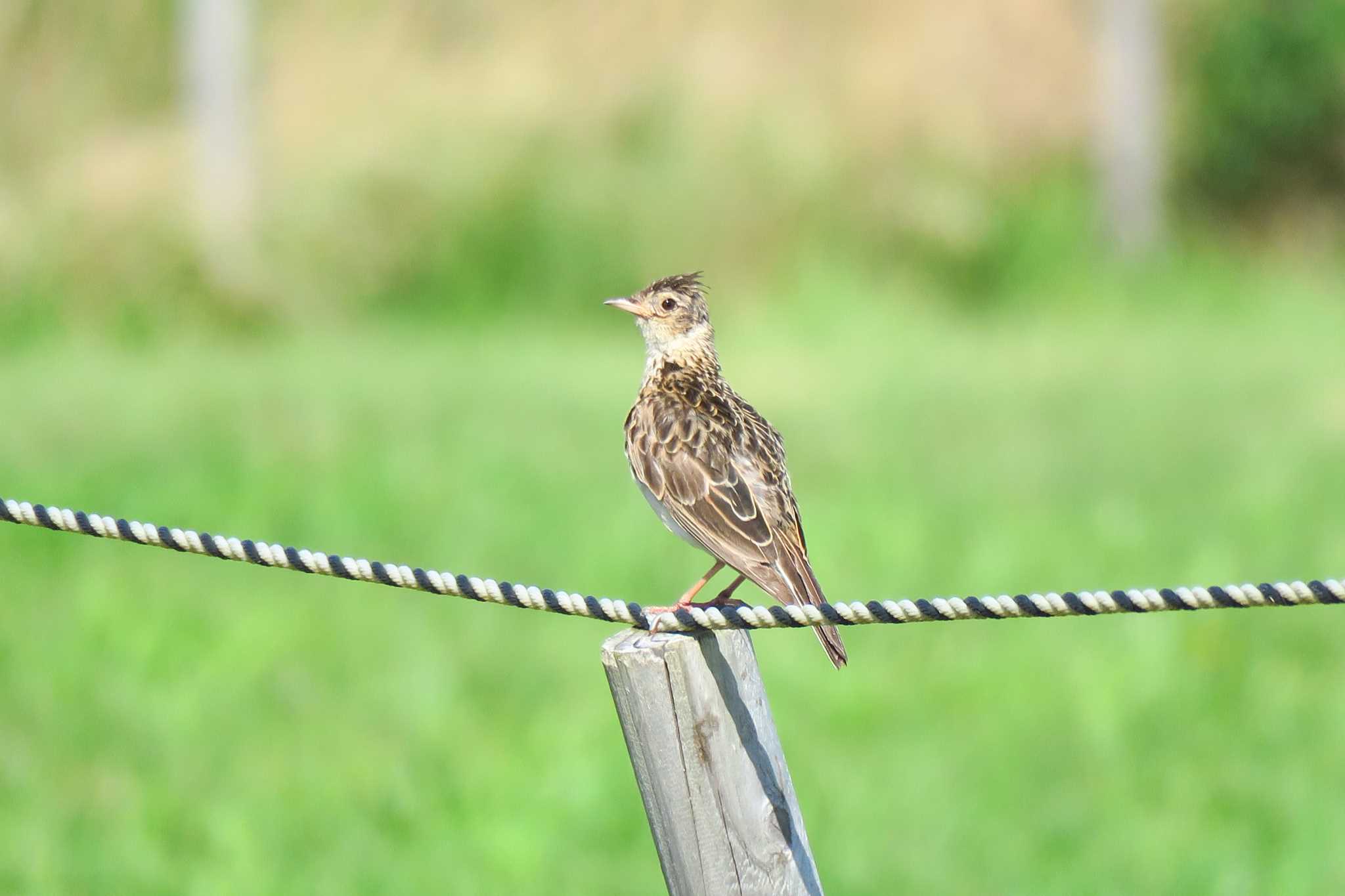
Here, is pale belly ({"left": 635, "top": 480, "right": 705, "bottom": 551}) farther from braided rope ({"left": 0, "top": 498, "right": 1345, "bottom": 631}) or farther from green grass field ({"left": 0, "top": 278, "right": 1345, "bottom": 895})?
green grass field ({"left": 0, "top": 278, "right": 1345, "bottom": 895})

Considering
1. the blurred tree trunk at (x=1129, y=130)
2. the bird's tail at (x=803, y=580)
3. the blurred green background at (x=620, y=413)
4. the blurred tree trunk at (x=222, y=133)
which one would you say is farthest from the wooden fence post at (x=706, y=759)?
the blurred tree trunk at (x=1129, y=130)

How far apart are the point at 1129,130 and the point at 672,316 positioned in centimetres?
1597

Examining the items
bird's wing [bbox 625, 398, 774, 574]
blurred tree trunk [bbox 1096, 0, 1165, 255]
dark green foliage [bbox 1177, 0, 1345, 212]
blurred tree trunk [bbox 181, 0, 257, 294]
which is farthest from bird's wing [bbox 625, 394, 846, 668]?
dark green foliage [bbox 1177, 0, 1345, 212]

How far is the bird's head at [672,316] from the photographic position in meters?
5.17

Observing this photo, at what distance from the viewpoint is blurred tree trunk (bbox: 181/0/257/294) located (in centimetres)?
1619

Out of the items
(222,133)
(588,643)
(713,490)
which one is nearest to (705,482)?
(713,490)

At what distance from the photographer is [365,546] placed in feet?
31.5

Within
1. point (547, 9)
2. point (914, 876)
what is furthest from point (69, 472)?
point (547, 9)

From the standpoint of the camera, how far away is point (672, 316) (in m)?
5.19

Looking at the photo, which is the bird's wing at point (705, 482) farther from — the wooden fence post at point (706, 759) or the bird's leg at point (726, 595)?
the wooden fence post at point (706, 759)

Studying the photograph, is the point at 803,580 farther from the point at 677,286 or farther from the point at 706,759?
the point at 677,286

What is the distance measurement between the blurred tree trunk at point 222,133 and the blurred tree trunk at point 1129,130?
30.1 ft

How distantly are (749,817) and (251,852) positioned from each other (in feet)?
11.6

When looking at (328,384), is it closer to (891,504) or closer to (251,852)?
(891,504)
